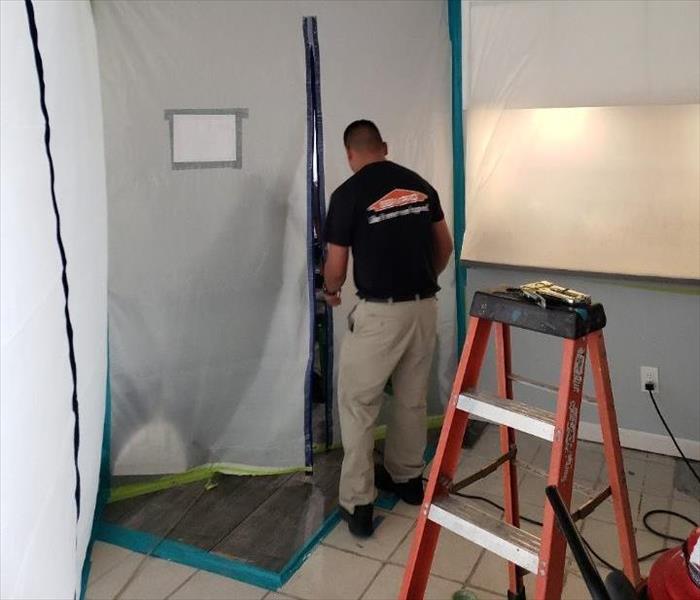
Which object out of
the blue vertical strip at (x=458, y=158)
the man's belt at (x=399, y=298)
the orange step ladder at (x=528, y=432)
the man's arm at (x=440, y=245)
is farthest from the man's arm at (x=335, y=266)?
the blue vertical strip at (x=458, y=158)

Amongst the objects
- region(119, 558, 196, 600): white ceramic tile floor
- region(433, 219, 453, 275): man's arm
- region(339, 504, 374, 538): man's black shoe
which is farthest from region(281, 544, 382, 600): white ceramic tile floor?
region(433, 219, 453, 275): man's arm

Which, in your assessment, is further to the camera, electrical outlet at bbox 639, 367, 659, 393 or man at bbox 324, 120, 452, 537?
electrical outlet at bbox 639, 367, 659, 393

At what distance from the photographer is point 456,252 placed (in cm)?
319

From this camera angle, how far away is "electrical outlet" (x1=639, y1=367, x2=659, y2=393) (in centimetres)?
286

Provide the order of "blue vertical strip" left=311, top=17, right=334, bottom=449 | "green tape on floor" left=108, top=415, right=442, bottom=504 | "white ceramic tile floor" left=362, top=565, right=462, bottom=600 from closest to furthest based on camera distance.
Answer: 1. "white ceramic tile floor" left=362, top=565, right=462, bottom=600
2. "blue vertical strip" left=311, top=17, right=334, bottom=449
3. "green tape on floor" left=108, top=415, right=442, bottom=504

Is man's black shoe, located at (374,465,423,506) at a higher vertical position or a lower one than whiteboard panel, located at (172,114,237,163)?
lower

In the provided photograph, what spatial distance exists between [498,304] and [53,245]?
104 centimetres

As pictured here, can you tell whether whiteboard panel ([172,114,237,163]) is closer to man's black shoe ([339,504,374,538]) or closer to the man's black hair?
the man's black hair

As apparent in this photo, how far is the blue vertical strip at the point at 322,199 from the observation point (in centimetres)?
250

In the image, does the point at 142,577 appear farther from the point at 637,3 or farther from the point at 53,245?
the point at 637,3

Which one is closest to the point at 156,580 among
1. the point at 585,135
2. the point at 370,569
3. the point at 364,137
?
the point at 370,569

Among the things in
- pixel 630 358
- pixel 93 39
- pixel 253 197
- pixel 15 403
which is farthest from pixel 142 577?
pixel 630 358

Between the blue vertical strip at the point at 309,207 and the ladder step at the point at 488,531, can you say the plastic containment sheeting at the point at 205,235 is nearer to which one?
the blue vertical strip at the point at 309,207

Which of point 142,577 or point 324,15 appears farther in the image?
point 324,15
